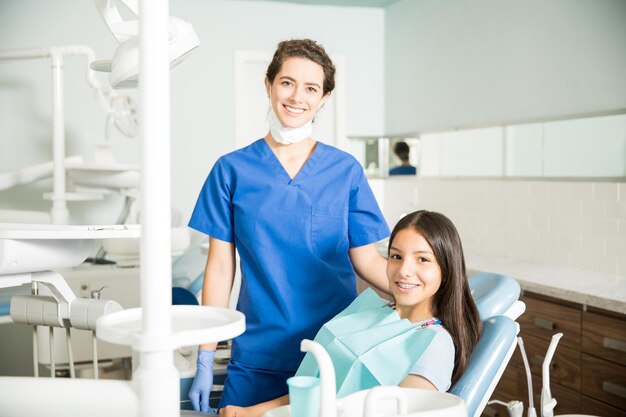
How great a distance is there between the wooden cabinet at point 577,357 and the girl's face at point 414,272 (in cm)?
109

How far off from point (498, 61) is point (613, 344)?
1.78m

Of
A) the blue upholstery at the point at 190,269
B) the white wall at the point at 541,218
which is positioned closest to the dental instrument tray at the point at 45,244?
the blue upholstery at the point at 190,269

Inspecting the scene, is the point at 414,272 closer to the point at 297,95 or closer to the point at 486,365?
the point at 486,365

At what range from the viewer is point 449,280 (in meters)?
1.42

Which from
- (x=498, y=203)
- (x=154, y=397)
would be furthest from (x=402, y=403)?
(x=498, y=203)

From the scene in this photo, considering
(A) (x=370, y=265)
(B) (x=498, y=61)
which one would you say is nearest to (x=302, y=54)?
(A) (x=370, y=265)

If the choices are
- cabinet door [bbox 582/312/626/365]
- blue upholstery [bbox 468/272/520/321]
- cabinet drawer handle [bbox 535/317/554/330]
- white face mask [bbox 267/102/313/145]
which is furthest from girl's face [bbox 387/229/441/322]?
cabinet drawer handle [bbox 535/317/554/330]

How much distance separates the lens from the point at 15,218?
9.71 feet

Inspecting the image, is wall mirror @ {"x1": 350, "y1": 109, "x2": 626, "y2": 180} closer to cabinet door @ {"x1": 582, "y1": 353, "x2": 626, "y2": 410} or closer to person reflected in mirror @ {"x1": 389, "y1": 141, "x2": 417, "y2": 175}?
person reflected in mirror @ {"x1": 389, "y1": 141, "x2": 417, "y2": 175}

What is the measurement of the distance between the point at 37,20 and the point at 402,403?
4.01m

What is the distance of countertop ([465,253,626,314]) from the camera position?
2.27 m

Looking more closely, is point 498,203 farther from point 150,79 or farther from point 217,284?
point 150,79

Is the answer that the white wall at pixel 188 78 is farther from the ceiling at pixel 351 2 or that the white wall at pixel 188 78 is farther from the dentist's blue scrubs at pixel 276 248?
the dentist's blue scrubs at pixel 276 248

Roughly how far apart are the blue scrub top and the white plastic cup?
687 mm
